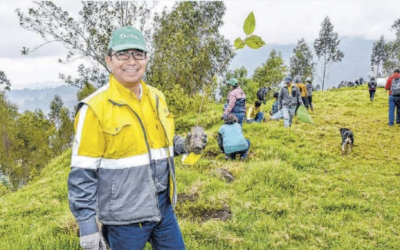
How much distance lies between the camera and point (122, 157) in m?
2.05

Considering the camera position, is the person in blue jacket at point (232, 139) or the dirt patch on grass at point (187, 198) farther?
the person in blue jacket at point (232, 139)

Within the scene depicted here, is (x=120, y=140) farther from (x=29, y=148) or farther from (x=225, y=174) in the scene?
(x=29, y=148)

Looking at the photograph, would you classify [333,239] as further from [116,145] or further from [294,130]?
[294,130]

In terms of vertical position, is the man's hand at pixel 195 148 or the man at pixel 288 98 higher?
the man at pixel 288 98

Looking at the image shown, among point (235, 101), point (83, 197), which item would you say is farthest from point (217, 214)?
point (235, 101)

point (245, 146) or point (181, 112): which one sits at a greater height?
point (181, 112)

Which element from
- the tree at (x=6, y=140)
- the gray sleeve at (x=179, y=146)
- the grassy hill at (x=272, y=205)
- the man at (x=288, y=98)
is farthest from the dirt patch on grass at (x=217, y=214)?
the tree at (x=6, y=140)

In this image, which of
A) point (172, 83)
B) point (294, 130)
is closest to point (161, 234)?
point (294, 130)

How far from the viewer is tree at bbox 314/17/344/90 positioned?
51438 mm

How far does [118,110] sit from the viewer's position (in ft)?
6.66

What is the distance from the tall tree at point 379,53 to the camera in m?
61.8

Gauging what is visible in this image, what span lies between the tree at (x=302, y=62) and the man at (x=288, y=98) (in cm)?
4965

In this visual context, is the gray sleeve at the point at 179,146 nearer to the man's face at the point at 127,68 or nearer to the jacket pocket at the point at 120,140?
the jacket pocket at the point at 120,140

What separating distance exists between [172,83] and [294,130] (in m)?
5.29
